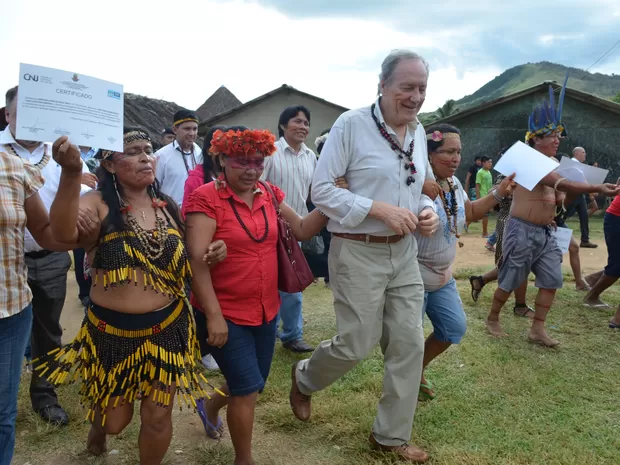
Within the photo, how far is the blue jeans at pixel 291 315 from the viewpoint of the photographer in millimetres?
4672

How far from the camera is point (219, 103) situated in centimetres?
2745

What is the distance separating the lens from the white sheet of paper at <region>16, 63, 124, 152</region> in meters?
1.98

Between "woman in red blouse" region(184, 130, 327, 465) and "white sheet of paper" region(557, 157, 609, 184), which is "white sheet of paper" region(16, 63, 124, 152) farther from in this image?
"white sheet of paper" region(557, 157, 609, 184)

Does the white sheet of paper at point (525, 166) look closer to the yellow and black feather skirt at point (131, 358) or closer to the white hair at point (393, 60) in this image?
the white hair at point (393, 60)

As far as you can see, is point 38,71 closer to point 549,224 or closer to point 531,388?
point 531,388

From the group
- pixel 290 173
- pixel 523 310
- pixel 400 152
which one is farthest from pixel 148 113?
pixel 400 152

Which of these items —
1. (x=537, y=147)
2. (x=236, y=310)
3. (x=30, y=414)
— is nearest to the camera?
(x=236, y=310)

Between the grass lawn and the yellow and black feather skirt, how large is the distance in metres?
0.73

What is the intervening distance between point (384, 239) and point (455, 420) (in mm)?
1461

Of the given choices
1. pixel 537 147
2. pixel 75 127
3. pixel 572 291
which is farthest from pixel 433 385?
pixel 572 291

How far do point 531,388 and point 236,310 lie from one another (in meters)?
2.59

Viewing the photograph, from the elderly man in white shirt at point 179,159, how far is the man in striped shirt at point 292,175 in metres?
0.97

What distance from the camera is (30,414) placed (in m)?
3.57

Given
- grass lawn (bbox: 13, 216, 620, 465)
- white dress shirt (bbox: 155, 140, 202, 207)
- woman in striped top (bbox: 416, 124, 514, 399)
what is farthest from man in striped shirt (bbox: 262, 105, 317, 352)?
woman in striped top (bbox: 416, 124, 514, 399)
